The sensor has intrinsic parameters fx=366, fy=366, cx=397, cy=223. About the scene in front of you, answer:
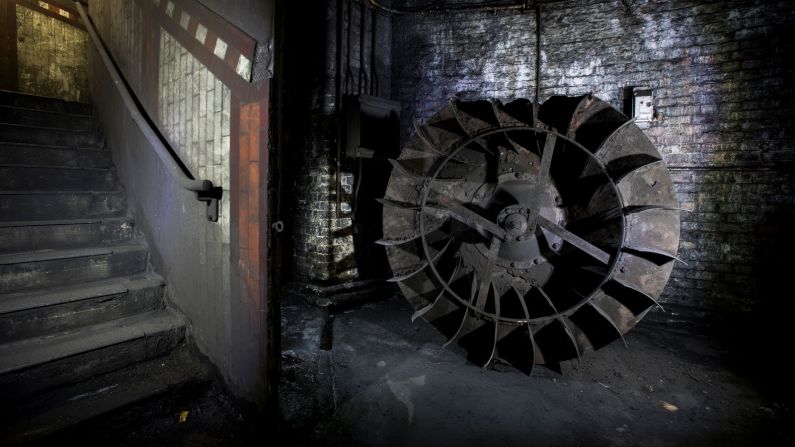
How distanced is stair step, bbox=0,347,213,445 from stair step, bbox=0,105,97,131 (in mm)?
3320

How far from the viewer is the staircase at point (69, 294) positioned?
2225mm

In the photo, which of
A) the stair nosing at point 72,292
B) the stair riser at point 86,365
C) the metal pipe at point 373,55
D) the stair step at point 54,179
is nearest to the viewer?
the stair riser at point 86,365

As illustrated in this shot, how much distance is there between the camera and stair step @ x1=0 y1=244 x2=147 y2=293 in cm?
272

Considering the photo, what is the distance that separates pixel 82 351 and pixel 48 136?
2955 mm

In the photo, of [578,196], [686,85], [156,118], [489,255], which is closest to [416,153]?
[489,255]

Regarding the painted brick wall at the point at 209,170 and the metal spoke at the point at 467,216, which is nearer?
the painted brick wall at the point at 209,170

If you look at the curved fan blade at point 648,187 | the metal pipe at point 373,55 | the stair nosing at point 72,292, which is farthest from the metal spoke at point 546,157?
the stair nosing at point 72,292

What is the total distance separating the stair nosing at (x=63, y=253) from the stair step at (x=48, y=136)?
166 centimetres

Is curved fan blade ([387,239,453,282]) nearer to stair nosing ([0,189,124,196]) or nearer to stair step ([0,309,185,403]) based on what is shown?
stair step ([0,309,185,403])

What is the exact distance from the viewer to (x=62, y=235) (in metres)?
3.23

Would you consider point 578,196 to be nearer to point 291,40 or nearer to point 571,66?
point 571,66

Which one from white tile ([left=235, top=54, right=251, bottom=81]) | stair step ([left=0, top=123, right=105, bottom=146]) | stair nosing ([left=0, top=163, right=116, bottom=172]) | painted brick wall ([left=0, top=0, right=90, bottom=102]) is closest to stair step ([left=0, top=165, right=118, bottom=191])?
stair nosing ([left=0, top=163, right=116, bottom=172])

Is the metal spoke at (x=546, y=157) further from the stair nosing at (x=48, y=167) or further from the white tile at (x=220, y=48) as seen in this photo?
the stair nosing at (x=48, y=167)

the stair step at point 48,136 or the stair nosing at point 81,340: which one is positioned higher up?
the stair step at point 48,136
